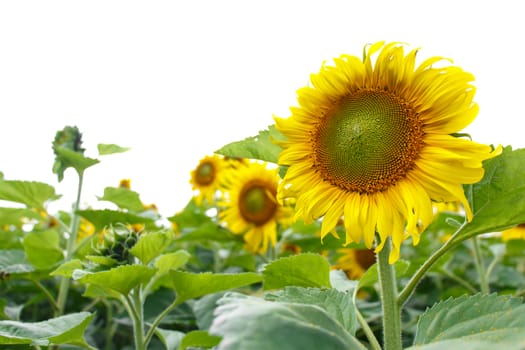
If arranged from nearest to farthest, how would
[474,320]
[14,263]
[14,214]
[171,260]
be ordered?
[474,320] → [171,260] → [14,263] → [14,214]

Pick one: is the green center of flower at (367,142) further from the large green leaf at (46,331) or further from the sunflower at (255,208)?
the sunflower at (255,208)

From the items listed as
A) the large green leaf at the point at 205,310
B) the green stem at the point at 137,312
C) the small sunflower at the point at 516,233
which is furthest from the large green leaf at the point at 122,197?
the small sunflower at the point at 516,233

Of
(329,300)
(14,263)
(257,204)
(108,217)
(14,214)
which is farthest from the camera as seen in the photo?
(257,204)

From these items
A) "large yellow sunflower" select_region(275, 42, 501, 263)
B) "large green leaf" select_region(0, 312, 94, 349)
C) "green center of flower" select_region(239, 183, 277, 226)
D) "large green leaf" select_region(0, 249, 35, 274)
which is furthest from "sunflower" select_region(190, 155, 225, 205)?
"large yellow sunflower" select_region(275, 42, 501, 263)

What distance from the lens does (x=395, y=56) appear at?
4.46 feet

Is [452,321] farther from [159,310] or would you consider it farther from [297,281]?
[159,310]

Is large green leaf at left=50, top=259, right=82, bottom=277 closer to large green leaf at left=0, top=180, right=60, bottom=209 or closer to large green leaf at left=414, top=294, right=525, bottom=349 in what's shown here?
large green leaf at left=0, top=180, right=60, bottom=209

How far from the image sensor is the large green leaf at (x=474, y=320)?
37.2 inches

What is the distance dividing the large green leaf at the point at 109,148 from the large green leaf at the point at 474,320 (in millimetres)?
1848

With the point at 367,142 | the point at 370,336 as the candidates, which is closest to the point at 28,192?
the point at 367,142

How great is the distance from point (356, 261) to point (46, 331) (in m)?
2.32

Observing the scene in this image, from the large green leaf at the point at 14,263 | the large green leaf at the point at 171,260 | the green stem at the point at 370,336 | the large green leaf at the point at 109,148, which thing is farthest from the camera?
the large green leaf at the point at 109,148

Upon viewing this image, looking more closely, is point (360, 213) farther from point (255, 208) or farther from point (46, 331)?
point (255, 208)

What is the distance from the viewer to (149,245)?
177cm
